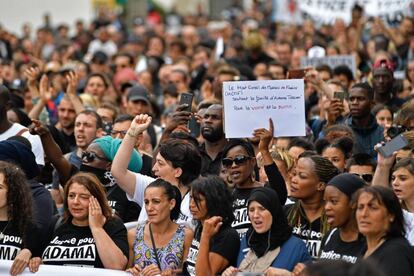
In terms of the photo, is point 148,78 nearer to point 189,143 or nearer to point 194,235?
point 189,143

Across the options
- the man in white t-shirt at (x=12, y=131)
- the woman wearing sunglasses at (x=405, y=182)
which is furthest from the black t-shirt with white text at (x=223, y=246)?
the man in white t-shirt at (x=12, y=131)

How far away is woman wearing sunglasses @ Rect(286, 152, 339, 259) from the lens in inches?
313

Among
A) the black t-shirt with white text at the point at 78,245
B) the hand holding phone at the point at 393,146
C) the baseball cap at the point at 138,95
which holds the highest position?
the baseball cap at the point at 138,95

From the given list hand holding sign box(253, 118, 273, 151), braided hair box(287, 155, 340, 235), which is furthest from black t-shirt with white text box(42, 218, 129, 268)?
hand holding sign box(253, 118, 273, 151)

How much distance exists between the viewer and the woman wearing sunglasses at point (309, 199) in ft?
26.0

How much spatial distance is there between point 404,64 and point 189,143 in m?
8.31

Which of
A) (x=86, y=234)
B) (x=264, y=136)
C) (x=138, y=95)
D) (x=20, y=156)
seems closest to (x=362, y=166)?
(x=264, y=136)

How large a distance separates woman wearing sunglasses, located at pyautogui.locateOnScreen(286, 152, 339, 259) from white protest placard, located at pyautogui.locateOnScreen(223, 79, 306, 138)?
1.35 metres

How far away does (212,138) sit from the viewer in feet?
32.6

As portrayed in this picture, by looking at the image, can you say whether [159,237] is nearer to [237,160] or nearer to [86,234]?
[86,234]

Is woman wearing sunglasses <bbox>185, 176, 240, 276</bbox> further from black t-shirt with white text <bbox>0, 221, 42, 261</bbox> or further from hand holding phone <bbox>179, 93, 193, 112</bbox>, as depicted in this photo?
hand holding phone <bbox>179, 93, 193, 112</bbox>

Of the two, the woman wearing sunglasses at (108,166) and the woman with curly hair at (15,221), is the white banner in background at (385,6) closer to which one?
the woman wearing sunglasses at (108,166)

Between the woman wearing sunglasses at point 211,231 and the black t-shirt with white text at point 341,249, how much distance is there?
2.01 feet

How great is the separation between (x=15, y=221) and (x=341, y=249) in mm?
2358
